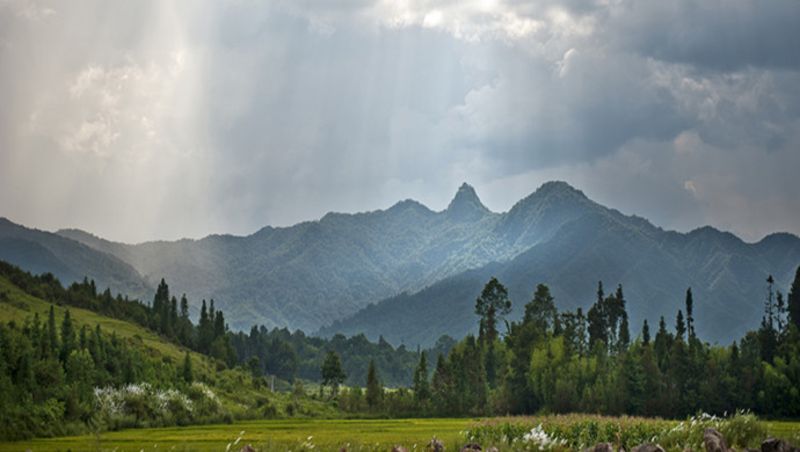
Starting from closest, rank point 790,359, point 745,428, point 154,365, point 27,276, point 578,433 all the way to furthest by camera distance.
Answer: point 745,428, point 578,433, point 790,359, point 154,365, point 27,276

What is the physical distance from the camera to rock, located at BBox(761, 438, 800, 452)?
38.9 m

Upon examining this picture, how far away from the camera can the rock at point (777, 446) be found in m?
38.9

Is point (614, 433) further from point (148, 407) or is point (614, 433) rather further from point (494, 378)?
point (494, 378)

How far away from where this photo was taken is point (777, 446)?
39.2m

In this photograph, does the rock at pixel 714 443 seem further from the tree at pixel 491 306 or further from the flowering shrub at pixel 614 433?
the tree at pixel 491 306

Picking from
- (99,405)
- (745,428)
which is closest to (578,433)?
(745,428)

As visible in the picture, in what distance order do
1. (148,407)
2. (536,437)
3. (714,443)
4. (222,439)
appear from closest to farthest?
(714,443), (536,437), (222,439), (148,407)

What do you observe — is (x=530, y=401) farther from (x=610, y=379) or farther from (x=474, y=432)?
(x=474, y=432)

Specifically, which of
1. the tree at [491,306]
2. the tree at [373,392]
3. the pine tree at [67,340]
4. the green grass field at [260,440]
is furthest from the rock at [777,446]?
the tree at [491,306]

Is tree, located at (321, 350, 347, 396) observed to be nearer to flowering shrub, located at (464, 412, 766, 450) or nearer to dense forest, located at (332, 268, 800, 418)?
dense forest, located at (332, 268, 800, 418)

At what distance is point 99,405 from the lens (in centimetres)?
10931

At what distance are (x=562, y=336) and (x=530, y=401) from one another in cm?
1170

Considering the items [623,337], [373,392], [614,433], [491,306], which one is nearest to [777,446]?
[614,433]

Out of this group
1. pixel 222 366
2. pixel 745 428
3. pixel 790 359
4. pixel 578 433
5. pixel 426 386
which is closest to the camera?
pixel 745 428
